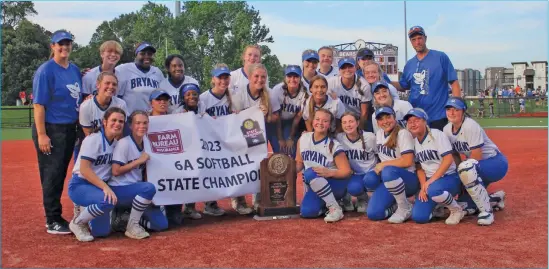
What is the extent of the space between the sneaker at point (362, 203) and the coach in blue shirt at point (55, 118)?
11.3ft

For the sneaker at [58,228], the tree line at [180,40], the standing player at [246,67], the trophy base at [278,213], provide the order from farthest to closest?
the tree line at [180,40] → the standing player at [246,67] → the trophy base at [278,213] → the sneaker at [58,228]

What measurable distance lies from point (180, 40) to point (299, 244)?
51051 millimetres

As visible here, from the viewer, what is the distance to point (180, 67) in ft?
22.0

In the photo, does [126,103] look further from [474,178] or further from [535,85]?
[535,85]

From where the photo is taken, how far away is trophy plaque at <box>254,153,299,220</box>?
6539 millimetres

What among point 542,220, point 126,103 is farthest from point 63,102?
point 542,220

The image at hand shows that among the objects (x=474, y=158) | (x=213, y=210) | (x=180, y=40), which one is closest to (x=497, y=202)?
(x=474, y=158)

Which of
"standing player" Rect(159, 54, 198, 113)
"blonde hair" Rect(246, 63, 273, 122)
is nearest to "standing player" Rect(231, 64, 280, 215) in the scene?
"blonde hair" Rect(246, 63, 273, 122)

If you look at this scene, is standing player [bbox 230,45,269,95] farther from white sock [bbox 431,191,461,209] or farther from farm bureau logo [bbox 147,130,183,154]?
white sock [bbox 431,191,461,209]

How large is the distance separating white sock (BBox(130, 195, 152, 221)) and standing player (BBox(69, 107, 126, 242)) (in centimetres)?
22

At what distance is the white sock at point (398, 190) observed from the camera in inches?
240

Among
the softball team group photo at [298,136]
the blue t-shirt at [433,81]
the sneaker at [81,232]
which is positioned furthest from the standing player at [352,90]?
the sneaker at [81,232]

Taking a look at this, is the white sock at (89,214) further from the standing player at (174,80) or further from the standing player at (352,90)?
the standing player at (352,90)

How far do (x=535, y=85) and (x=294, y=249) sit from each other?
53267 mm
